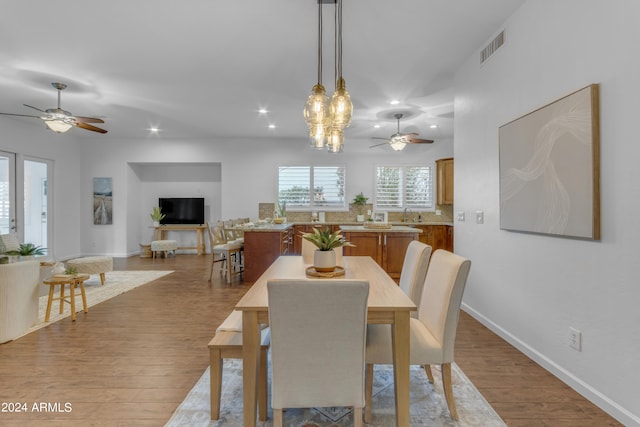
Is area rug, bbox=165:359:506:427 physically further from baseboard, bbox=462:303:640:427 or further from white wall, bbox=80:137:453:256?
white wall, bbox=80:137:453:256

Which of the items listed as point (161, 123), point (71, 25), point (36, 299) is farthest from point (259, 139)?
point (36, 299)

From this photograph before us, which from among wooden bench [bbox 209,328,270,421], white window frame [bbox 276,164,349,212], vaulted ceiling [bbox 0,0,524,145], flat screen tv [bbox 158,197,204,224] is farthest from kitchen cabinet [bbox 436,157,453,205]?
wooden bench [bbox 209,328,270,421]

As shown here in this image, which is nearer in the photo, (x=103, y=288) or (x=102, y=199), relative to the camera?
(x=103, y=288)

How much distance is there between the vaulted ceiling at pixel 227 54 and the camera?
9.49 ft

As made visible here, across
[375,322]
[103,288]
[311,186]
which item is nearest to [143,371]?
[375,322]

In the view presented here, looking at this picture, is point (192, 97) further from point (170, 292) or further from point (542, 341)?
point (542, 341)

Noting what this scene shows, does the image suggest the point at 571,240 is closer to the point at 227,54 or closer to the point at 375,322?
the point at 375,322

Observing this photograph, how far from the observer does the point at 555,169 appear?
7.68ft

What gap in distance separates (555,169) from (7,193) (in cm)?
852

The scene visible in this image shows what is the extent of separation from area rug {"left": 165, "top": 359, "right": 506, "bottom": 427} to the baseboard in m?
0.66

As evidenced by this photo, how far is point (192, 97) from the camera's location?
5.09 metres

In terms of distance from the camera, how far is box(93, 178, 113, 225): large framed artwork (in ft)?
25.9

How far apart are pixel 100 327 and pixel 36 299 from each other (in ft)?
2.30

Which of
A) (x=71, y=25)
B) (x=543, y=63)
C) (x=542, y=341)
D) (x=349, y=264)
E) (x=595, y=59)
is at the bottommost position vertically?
(x=542, y=341)
